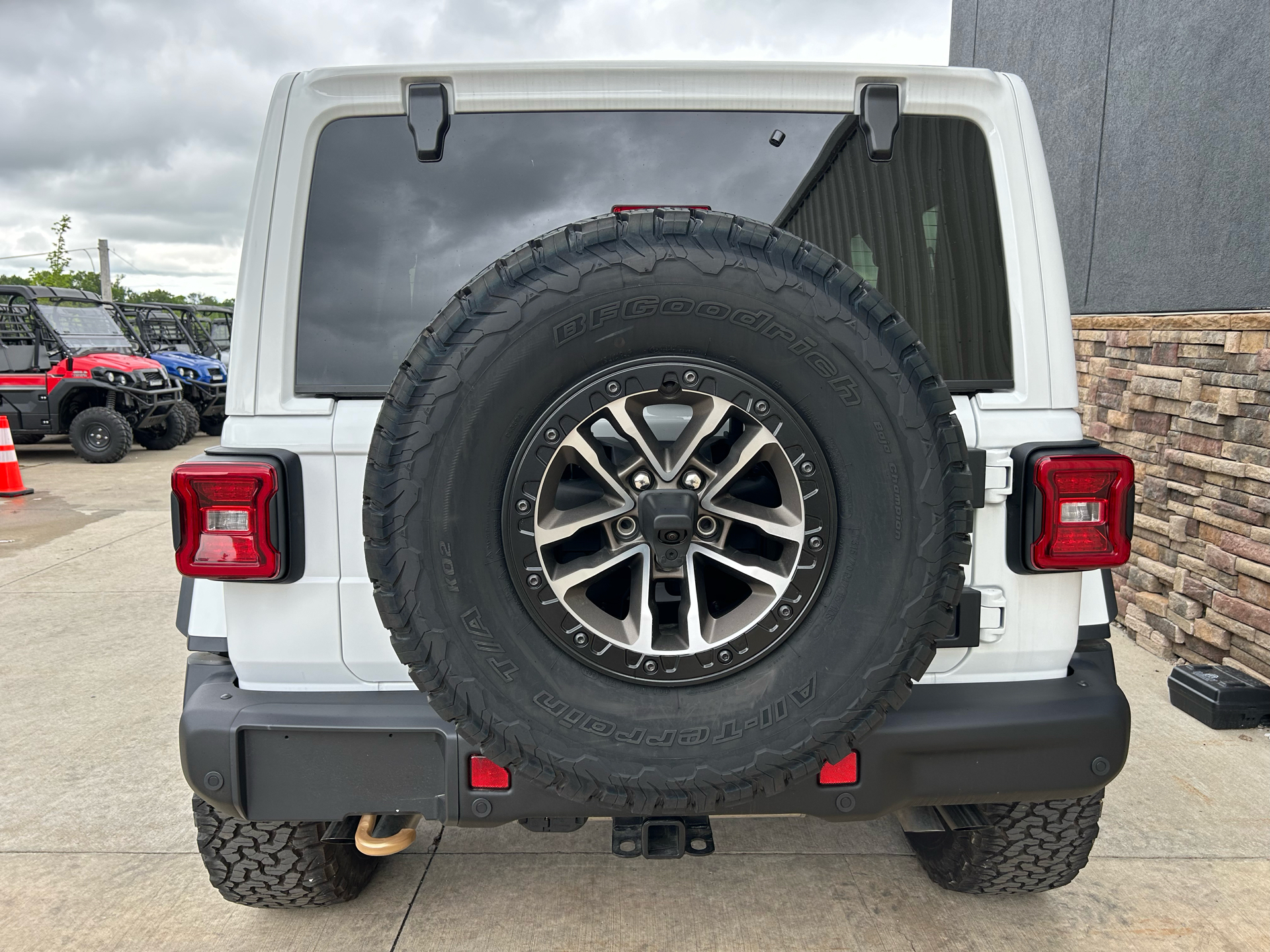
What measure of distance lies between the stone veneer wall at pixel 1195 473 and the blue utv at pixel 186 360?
12.3 metres

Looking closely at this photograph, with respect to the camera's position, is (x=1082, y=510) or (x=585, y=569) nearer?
(x=585, y=569)

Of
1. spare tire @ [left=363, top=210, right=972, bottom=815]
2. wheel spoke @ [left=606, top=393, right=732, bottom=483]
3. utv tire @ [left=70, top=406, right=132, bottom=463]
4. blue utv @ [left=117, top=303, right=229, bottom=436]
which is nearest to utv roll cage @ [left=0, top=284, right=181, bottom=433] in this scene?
utv tire @ [left=70, top=406, right=132, bottom=463]

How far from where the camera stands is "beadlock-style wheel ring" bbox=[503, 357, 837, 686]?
1.69 meters

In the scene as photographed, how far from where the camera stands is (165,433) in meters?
14.3

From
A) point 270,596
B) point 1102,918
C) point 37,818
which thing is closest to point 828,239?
point 270,596

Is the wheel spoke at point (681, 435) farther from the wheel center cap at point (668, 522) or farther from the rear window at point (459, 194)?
the rear window at point (459, 194)

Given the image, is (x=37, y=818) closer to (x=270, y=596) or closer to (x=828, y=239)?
(x=270, y=596)

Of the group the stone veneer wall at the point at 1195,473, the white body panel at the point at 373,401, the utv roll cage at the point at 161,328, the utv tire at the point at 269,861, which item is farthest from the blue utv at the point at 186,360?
the white body panel at the point at 373,401

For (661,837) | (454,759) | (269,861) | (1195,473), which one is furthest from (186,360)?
(661,837)

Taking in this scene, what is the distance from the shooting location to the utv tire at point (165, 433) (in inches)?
553

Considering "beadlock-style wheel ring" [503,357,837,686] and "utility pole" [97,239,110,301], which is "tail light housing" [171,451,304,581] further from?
"utility pole" [97,239,110,301]

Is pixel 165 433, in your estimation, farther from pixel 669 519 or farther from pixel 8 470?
pixel 669 519

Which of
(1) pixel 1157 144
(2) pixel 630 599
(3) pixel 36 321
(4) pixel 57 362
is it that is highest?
(1) pixel 1157 144

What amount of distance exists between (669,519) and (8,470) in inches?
415
